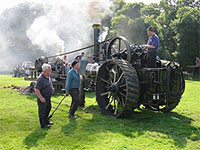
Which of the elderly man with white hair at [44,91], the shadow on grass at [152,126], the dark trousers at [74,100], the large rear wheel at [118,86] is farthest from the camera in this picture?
the dark trousers at [74,100]

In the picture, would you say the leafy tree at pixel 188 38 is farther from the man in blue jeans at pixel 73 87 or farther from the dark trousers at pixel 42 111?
the dark trousers at pixel 42 111

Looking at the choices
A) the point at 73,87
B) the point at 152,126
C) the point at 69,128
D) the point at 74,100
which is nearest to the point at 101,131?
the point at 69,128

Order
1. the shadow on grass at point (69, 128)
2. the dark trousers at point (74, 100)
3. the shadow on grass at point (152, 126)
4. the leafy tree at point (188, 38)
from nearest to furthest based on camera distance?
the shadow on grass at point (152, 126) → the shadow on grass at point (69, 128) → the dark trousers at point (74, 100) → the leafy tree at point (188, 38)

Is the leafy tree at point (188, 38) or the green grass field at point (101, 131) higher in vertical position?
the leafy tree at point (188, 38)

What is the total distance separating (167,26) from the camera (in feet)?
112

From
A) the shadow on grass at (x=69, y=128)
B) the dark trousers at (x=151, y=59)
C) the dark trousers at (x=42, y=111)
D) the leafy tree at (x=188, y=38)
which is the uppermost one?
the leafy tree at (x=188, y=38)

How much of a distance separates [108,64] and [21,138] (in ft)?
10.2

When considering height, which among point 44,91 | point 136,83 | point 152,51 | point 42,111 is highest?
point 152,51

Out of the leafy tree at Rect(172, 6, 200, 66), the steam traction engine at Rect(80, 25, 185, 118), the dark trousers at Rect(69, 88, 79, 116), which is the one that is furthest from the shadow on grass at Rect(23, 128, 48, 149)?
the leafy tree at Rect(172, 6, 200, 66)

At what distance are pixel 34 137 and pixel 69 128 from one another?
859mm

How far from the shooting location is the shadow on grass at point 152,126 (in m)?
4.82

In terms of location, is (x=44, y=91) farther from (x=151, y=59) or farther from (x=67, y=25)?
(x=67, y=25)

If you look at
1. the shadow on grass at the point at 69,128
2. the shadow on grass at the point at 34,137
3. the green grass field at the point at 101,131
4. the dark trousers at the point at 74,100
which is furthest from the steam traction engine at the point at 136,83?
the shadow on grass at the point at 34,137

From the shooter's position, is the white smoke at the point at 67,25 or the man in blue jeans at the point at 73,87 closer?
the man in blue jeans at the point at 73,87
